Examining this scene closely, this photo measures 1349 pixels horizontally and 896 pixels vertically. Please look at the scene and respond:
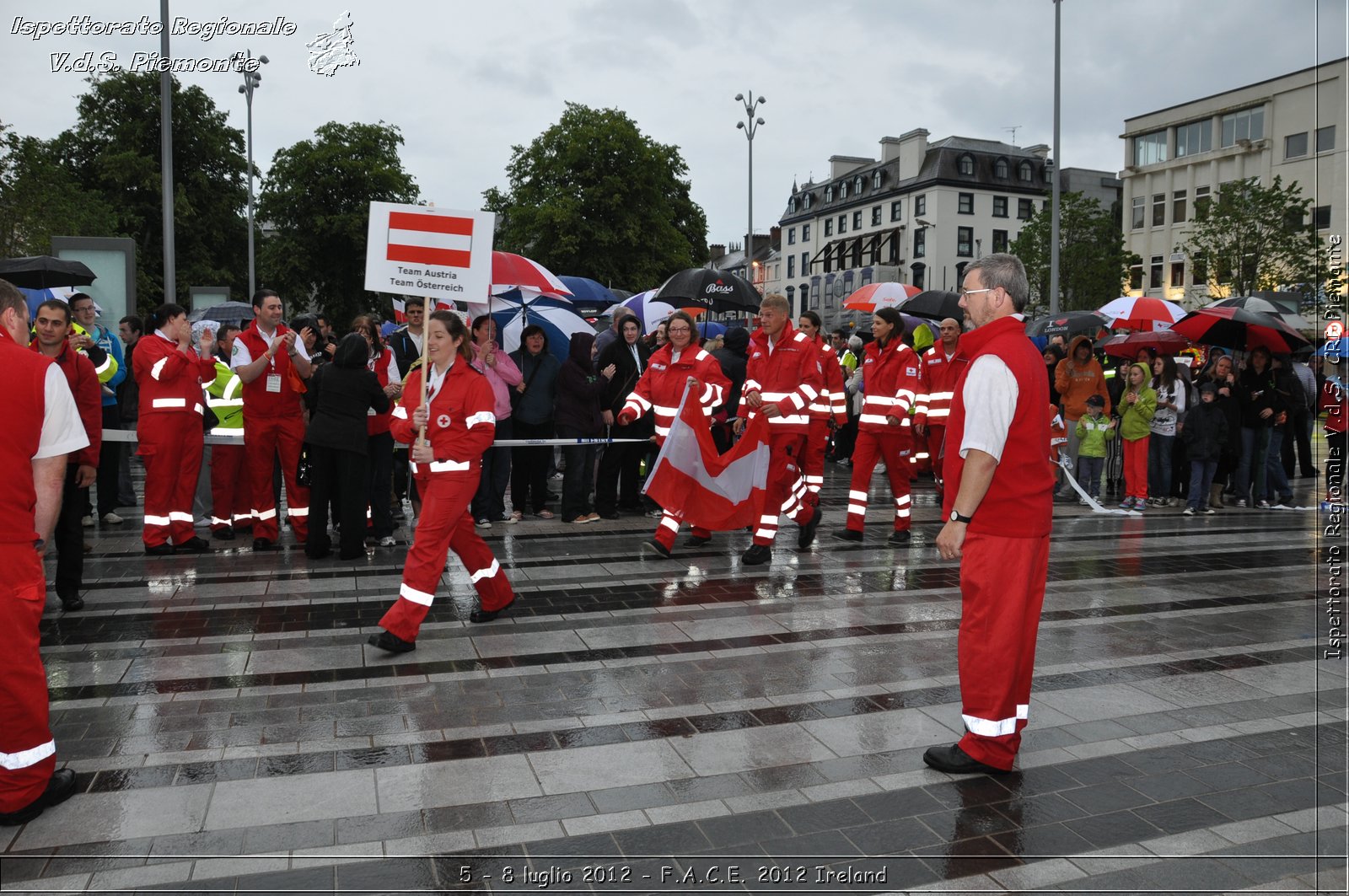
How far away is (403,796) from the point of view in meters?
4.30

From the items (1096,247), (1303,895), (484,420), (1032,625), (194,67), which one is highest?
(1096,247)

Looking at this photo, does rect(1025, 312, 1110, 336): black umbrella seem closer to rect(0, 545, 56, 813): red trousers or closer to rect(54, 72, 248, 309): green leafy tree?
rect(0, 545, 56, 813): red trousers

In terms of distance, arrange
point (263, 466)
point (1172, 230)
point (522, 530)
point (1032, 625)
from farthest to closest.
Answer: point (1172, 230), point (522, 530), point (263, 466), point (1032, 625)

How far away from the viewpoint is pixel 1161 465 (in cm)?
1458

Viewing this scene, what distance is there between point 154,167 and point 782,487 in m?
42.2

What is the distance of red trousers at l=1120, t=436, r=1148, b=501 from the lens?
13961 millimetres

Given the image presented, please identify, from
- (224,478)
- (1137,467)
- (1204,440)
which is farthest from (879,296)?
(224,478)

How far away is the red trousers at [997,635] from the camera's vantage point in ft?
14.9

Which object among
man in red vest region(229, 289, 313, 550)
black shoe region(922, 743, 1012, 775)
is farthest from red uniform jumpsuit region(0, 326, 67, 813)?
man in red vest region(229, 289, 313, 550)

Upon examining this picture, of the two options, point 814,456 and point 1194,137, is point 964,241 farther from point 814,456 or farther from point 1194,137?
point 814,456

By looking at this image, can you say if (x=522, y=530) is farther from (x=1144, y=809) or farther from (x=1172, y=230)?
A: (x=1172, y=230)

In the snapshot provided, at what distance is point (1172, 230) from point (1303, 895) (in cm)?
6015

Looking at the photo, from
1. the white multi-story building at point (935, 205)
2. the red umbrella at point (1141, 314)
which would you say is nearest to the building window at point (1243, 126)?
the white multi-story building at point (935, 205)

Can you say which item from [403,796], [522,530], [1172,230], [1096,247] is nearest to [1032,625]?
[403,796]
